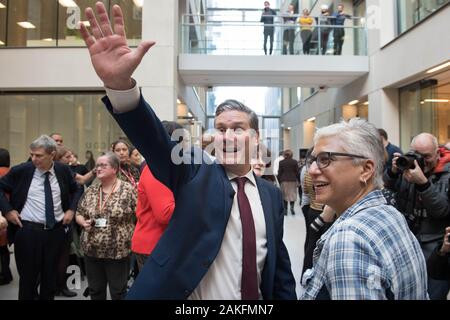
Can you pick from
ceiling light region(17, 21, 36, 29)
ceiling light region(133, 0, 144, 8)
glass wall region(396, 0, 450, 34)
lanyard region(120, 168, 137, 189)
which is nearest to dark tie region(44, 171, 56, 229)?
lanyard region(120, 168, 137, 189)

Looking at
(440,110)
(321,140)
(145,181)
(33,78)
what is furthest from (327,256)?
(33,78)


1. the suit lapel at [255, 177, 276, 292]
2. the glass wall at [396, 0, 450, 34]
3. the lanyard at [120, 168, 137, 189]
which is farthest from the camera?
the glass wall at [396, 0, 450, 34]

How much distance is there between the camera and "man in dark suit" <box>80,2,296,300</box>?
5.07ft

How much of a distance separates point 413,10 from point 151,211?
10271mm

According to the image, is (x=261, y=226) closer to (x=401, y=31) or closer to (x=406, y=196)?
(x=406, y=196)

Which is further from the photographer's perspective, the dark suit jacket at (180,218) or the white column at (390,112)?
the white column at (390,112)

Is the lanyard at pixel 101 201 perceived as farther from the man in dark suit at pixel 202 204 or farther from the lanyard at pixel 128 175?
the man in dark suit at pixel 202 204

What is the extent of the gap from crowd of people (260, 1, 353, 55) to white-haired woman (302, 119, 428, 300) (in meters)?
11.7

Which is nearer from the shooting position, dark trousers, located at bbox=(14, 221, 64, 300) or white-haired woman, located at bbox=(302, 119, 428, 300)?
white-haired woman, located at bbox=(302, 119, 428, 300)

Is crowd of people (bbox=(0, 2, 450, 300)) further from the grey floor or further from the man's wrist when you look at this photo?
the grey floor

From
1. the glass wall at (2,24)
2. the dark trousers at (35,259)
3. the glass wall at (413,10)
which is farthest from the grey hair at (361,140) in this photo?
the glass wall at (2,24)

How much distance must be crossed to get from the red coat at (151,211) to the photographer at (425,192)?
1.87 m

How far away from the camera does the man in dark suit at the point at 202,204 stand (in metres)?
1.54
